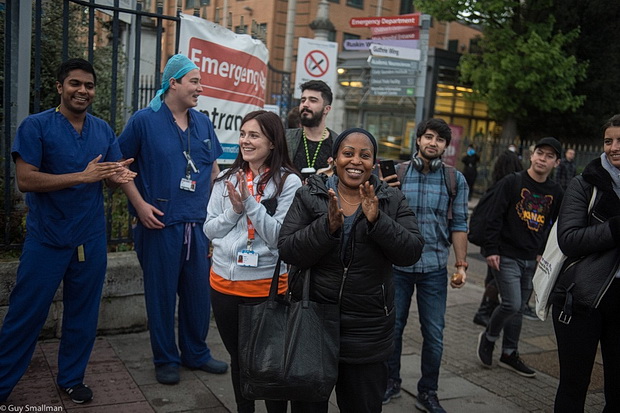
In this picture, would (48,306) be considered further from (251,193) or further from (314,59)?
(314,59)

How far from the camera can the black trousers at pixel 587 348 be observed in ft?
10.7

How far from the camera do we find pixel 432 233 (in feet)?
13.6

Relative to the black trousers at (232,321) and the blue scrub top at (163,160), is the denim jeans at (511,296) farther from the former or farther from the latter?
the blue scrub top at (163,160)

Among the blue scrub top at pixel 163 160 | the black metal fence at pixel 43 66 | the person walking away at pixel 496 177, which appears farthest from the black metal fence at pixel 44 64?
the person walking away at pixel 496 177

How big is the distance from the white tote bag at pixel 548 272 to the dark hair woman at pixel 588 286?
0.14 ft

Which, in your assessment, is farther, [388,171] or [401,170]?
[401,170]

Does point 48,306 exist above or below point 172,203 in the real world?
below

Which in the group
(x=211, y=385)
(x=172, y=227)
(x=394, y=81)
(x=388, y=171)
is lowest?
(x=211, y=385)

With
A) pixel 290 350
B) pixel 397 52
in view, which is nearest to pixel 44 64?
pixel 290 350

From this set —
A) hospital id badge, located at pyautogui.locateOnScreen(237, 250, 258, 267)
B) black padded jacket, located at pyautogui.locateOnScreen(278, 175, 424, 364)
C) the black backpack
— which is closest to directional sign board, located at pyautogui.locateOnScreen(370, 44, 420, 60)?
the black backpack

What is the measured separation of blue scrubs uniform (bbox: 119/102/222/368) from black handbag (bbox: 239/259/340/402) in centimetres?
165

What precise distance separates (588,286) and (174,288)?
2.79 meters

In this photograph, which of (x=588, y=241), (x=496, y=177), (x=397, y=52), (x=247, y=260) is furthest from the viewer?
(x=397, y=52)

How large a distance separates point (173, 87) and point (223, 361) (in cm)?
216
